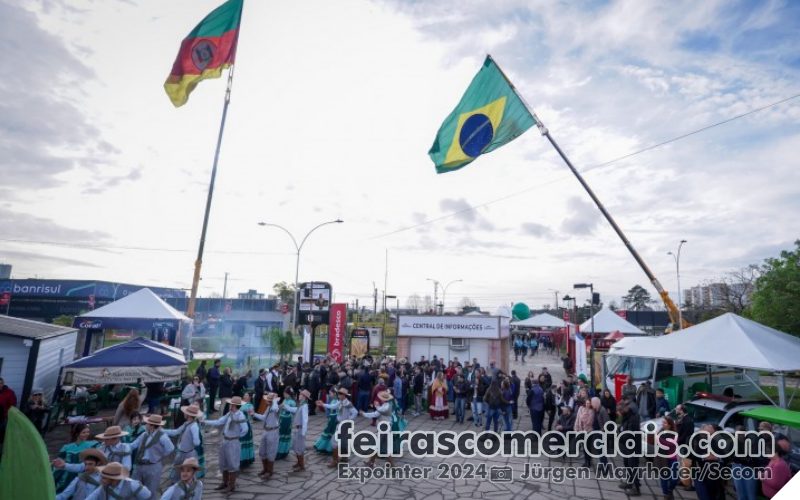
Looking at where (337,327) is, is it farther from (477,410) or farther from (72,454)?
(72,454)

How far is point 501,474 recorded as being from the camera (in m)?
10.2

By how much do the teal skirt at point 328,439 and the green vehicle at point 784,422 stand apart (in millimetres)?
9021

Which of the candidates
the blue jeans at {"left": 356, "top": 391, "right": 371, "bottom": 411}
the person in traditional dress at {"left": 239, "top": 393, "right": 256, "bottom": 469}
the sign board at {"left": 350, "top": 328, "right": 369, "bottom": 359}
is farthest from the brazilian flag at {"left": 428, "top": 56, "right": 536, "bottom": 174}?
the sign board at {"left": 350, "top": 328, "right": 369, "bottom": 359}

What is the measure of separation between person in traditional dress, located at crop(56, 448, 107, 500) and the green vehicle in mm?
10989

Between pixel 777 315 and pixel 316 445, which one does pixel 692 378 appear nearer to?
pixel 777 315

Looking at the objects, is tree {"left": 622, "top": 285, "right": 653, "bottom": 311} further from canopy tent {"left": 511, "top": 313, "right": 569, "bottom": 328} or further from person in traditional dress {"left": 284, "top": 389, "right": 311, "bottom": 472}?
person in traditional dress {"left": 284, "top": 389, "right": 311, "bottom": 472}

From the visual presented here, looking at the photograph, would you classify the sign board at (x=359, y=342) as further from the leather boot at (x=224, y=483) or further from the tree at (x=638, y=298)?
the tree at (x=638, y=298)

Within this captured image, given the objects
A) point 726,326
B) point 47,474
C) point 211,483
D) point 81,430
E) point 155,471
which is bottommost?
point 211,483

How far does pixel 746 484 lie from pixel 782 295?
16285mm

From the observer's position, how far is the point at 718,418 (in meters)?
10.2

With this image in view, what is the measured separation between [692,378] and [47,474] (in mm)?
19566

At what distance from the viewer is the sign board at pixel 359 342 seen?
1115 inches

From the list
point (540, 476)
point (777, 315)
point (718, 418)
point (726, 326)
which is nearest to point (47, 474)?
point (540, 476)

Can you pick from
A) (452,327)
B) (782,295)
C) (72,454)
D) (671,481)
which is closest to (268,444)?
(72,454)
